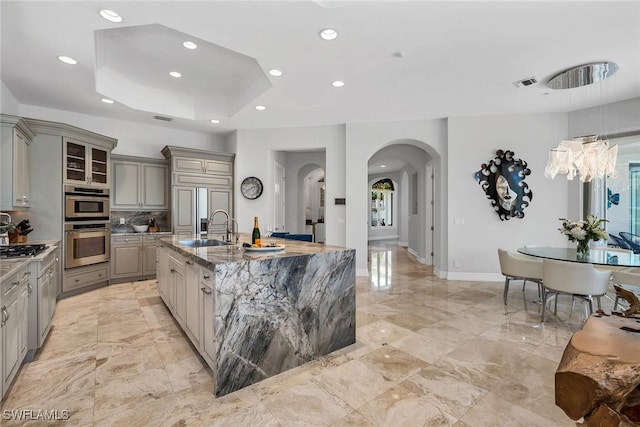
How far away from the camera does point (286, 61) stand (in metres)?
3.42

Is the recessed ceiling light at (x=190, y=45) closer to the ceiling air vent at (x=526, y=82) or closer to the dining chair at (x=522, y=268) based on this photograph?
the ceiling air vent at (x=526, y=82)

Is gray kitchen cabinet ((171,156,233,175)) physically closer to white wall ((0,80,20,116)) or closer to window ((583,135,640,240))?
white wall ((0,80,20,116))

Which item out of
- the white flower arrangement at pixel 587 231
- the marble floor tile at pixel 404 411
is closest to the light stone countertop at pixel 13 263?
the marble floor tile at pixel 404 411

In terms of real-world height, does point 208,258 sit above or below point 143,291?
above

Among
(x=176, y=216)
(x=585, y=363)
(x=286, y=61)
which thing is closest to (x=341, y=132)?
(x=286, y=61)

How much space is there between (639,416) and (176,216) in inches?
237

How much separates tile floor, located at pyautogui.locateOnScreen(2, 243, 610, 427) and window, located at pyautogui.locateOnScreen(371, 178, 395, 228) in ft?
30.6

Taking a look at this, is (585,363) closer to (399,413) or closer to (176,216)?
(399,413)

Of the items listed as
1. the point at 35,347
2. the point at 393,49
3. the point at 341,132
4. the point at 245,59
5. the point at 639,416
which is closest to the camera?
the point at 639,416

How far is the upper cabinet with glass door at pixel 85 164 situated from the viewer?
4.35 meters

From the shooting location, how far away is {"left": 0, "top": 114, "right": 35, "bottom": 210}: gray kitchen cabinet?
11.0 feet

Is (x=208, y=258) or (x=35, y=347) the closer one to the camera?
(x=208, y=258)

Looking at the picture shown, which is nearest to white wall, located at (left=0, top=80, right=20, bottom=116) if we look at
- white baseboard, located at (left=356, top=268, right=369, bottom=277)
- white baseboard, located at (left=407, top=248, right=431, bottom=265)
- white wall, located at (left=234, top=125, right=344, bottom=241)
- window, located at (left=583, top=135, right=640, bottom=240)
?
white wall, located at (left=234, top=125, right=344, bottom=241)

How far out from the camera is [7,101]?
13.4 feet
